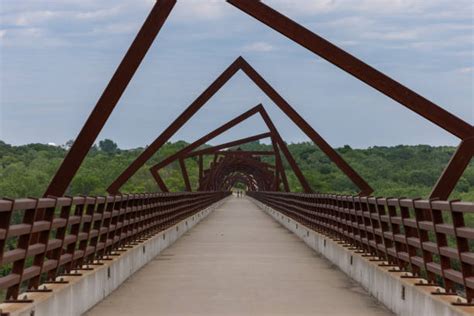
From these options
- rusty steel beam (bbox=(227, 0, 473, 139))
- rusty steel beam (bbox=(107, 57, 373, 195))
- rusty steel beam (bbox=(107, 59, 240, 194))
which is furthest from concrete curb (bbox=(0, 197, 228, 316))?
rusty steel beam (bbox=(107, 59, 240, 194))

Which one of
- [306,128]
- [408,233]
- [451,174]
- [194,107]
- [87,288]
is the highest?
[194,107]

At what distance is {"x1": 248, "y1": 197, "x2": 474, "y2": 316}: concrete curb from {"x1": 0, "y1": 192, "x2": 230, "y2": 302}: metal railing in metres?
4.56

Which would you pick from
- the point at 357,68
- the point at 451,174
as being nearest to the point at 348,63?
the point at 357,68

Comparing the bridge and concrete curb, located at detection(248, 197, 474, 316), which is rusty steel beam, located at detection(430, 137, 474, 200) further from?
concrete curb, located at detection(248, 197, 474, 316)

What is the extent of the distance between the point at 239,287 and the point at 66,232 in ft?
11.8

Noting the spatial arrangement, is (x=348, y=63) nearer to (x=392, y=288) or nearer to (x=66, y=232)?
(x=392, y=288)

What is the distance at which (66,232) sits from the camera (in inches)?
602

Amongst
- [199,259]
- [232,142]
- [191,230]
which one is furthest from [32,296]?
[232,142]

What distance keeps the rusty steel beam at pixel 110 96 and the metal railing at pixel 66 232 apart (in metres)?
1.59

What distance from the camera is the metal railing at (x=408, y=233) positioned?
36.1ft

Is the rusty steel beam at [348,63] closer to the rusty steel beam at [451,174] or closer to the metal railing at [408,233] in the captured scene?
the rusty steel beam at [451,174]

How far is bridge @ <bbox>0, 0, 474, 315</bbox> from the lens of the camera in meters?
11.6

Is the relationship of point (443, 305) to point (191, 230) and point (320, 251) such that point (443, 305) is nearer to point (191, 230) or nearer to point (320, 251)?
point (320, 251)

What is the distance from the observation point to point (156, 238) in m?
26.6
